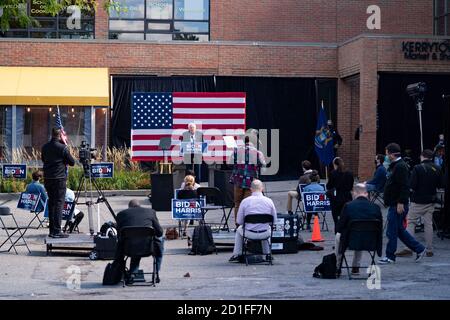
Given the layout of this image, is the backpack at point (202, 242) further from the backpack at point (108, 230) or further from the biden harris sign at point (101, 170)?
the biden harris sign at point (101, 170)

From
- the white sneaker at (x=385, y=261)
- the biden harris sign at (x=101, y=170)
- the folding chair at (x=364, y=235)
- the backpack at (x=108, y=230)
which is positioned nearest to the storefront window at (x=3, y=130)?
the biden harris sign at (x=101, y=170)

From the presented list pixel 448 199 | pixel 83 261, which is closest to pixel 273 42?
pixel 448 199

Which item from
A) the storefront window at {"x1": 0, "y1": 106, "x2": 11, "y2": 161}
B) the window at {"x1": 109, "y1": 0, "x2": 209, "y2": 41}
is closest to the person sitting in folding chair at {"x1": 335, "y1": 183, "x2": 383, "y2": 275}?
the storefront window at {"x1": 0, "y1": 106, "x2": 11, "y2": 161}

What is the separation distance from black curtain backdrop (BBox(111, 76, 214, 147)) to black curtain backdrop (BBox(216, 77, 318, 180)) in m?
1.06

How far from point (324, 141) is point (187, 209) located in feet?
43.8

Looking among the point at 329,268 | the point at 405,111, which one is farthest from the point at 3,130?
the point at 329,268

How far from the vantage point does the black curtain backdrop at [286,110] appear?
35975 millimetres

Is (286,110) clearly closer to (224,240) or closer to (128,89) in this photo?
(128,89)

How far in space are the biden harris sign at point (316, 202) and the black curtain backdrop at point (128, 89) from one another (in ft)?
48.1

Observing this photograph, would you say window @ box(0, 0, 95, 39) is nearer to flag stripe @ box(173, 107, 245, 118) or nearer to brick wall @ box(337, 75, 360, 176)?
flag stripe @ box(173, 107, 245, 118)

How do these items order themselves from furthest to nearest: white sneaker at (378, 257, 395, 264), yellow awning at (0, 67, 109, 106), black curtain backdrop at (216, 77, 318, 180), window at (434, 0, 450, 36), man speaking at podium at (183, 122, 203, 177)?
window at (434, 0, 450, 36) < black curtain backdrop at (216, 77, 318, 180) < yellow awning at (0, 67, 109, 106) < man speaking at podium at (183, 122, 203, 177) < white sneaker at (378, 257, 395, 264)

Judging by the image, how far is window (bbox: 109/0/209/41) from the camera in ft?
125
